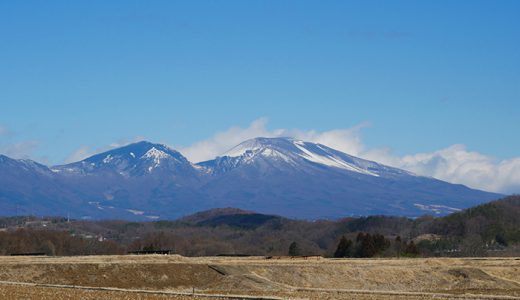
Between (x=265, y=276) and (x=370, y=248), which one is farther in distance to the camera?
(x=370, y=248)

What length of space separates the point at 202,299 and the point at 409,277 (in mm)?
33100

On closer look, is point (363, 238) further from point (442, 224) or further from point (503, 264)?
point (442, 224)

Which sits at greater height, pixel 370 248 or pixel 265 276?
pixel 370 248

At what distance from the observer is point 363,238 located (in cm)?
12362

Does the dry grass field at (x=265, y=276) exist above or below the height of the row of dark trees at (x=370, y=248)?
below

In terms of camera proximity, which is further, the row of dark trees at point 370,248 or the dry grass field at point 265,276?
the row of dark trees at point 370,248

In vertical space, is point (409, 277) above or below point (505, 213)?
below

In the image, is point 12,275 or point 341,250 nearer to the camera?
point 12,275

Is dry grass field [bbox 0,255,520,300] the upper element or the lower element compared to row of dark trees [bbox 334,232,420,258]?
lower

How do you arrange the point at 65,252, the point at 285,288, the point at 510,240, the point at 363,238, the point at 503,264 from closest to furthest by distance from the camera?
the point at 285,288
the point at 503,264
the point at 363,238
the point at 65,252
the point at 510,240

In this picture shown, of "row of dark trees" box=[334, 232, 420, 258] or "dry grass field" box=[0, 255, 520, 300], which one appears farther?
"row of dark trees" box=[334, 232, 420, 258]

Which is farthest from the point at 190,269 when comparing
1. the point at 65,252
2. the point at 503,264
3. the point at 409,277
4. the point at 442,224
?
the point at 442,224

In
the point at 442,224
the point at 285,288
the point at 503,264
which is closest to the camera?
the point at 285,288

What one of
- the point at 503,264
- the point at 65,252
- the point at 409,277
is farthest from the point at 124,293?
the point at 65,252
